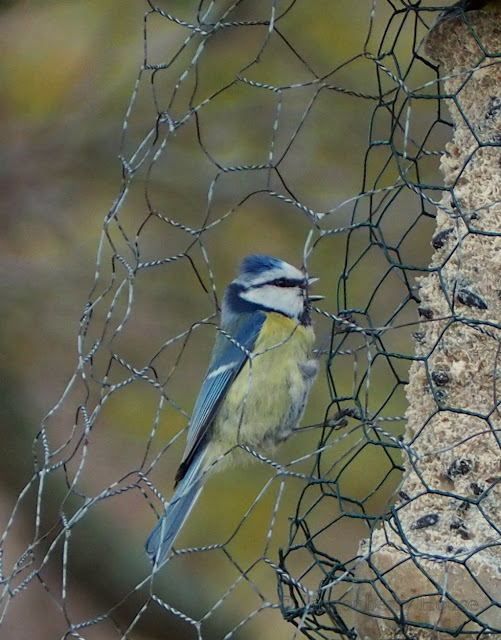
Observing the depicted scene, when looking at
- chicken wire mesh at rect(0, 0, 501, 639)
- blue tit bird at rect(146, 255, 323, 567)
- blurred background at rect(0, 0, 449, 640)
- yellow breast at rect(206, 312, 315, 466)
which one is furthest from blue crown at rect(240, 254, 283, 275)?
blurred background at rect(0, 0, 449, 640)

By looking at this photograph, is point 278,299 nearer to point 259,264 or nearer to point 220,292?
point 259,264

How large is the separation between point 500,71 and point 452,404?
493 mm

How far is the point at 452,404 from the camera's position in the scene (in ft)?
4.79

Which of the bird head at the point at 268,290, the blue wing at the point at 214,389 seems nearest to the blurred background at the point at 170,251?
the bird head at the point at 268,290

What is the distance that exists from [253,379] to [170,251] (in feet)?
3.11

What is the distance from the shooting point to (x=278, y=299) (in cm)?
190

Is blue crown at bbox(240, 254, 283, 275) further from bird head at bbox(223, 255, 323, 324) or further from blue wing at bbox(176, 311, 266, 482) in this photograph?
blue wing at bbox(176, 311, 266, 482)

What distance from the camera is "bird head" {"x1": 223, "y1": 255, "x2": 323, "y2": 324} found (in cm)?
181

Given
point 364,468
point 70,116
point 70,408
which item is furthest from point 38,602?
point 70,116

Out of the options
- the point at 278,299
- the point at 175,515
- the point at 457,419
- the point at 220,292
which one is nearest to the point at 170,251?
the point at 220,292

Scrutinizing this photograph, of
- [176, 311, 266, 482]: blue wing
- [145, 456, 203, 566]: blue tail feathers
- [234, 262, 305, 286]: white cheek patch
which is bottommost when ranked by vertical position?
[145, 456, 203, 566]: blue tail feathers

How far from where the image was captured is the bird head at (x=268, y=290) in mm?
1812

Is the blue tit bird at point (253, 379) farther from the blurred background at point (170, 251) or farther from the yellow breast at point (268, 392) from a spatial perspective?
the blurred background at point (170, 251)

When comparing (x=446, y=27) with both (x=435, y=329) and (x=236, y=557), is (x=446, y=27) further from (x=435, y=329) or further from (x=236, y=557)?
(x=236, y=557)
